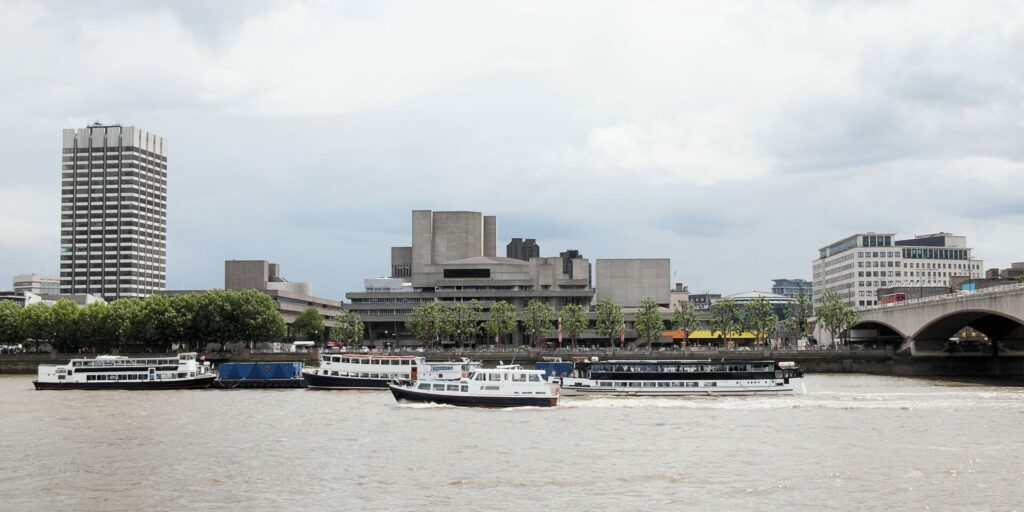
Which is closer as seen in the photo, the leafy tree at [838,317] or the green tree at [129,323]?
the leafy tree at [838,317]

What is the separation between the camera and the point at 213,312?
7407 inches

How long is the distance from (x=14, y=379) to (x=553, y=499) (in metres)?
126

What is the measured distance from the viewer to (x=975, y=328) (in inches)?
6363

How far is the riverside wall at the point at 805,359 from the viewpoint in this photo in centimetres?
A: 16125

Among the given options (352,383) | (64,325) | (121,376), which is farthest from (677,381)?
(64,325)

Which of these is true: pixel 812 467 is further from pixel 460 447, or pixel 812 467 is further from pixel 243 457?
pixel 243 457

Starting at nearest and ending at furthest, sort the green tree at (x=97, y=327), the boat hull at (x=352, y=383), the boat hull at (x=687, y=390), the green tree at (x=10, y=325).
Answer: the boat hull at (x=687, y=390)
the boat hull at (x=352, y=383)
the green tree at (x=97, y=327)
the green tree at (x=10, y=325)

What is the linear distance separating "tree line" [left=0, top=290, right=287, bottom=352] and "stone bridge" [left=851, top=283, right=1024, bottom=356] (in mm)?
100280

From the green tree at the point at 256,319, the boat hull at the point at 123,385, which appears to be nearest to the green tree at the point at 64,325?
the green tree at the point at 256,319

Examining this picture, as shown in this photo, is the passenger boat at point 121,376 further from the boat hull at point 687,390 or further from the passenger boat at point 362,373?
the boat hull at point 687,390

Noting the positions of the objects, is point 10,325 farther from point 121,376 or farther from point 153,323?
point 121,376

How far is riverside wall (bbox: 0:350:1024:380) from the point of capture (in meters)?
161

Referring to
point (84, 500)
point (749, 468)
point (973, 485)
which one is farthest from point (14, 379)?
point (973, 485)

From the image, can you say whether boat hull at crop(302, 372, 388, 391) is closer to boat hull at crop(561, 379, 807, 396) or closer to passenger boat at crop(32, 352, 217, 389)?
passenger boat at crop(32, 352, 217, 389)
